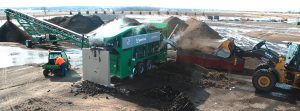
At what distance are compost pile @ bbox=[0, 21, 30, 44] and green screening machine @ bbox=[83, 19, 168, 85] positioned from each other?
1849 centimetres

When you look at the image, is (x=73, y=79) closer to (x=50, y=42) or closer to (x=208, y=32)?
(x=50, y=42)

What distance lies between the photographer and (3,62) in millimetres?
21891

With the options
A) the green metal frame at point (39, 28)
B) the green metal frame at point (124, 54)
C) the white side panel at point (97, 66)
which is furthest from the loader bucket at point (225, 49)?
the green metal frame at point (39, 28)

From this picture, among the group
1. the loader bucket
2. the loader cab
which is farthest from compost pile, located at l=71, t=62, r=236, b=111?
the loader cab

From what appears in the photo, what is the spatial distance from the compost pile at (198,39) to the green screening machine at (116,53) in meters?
7.33

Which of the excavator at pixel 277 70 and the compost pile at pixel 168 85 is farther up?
the excavator at pixel 277 70

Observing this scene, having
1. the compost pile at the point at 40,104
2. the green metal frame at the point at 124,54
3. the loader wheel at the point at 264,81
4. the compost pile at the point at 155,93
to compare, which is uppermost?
the green metal frame at the point at 124,54

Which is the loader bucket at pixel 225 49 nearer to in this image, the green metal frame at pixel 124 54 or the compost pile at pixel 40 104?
the green metal frame at pixel 124 54

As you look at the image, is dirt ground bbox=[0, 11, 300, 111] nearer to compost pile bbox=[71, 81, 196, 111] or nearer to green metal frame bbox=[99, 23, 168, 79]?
compost pile bbox=[71, 81, 196, 111]

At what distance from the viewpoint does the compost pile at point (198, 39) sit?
24.6 meters

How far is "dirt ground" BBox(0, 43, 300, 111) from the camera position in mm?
12852

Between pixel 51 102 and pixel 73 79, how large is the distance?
4086 millimetres

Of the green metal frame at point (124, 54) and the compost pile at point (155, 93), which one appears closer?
the compost pile at point (155, 93)

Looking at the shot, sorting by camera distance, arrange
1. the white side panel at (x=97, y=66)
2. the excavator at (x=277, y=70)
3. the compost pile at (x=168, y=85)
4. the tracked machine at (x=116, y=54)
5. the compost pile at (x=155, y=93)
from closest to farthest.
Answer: the compost pile at (x=155, y=93) → the compost pile at (x=168, y=85) → the excavator at (x=277, y=70) → the white side panel at (x=97, y=66) → the tracked machine at (x=116, y=54)
